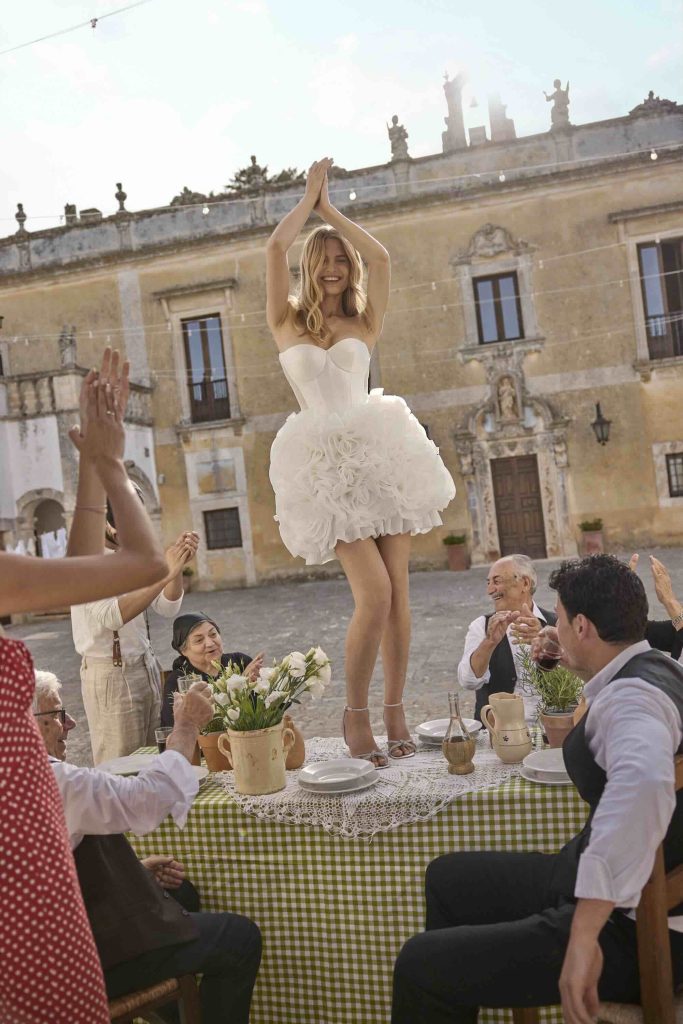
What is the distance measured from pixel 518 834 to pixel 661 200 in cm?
1652

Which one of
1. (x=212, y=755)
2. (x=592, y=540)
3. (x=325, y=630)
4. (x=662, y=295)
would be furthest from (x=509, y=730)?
(x=662, y=295)

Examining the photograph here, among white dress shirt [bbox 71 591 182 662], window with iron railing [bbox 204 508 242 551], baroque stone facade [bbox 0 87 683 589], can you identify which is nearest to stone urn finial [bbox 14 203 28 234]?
baroque stone facade [bbox 0 87 683 589]

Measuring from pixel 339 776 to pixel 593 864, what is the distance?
0.96 meters

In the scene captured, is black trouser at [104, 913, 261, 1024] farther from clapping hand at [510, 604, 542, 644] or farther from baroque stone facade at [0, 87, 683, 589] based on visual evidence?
baroque stone facade at [0, 87, 683, 589]

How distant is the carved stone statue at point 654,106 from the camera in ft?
54.2

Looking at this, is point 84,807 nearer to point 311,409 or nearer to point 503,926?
point 503,926

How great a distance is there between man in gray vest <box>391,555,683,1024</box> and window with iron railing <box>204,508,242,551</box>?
16996 millimetres

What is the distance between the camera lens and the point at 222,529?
1906cm

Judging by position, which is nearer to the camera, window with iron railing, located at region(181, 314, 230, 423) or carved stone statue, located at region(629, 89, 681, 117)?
carved stone statue, located at region(629, 89, 681, 117)

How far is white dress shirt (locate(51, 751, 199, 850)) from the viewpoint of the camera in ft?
6.37

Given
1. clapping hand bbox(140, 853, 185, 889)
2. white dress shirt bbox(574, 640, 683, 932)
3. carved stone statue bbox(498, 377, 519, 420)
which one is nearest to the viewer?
white dress shirt bbox(574, 640, 683, 932)

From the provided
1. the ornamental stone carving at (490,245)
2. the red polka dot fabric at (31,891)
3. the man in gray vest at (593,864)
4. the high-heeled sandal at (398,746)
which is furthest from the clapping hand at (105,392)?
the ornamental stone carving at (490,245)

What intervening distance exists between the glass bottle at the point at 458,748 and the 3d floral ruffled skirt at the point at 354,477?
634mm

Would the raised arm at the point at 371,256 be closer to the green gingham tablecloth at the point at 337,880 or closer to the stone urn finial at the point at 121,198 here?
the green gingham tablecloth at the point at 337,880
